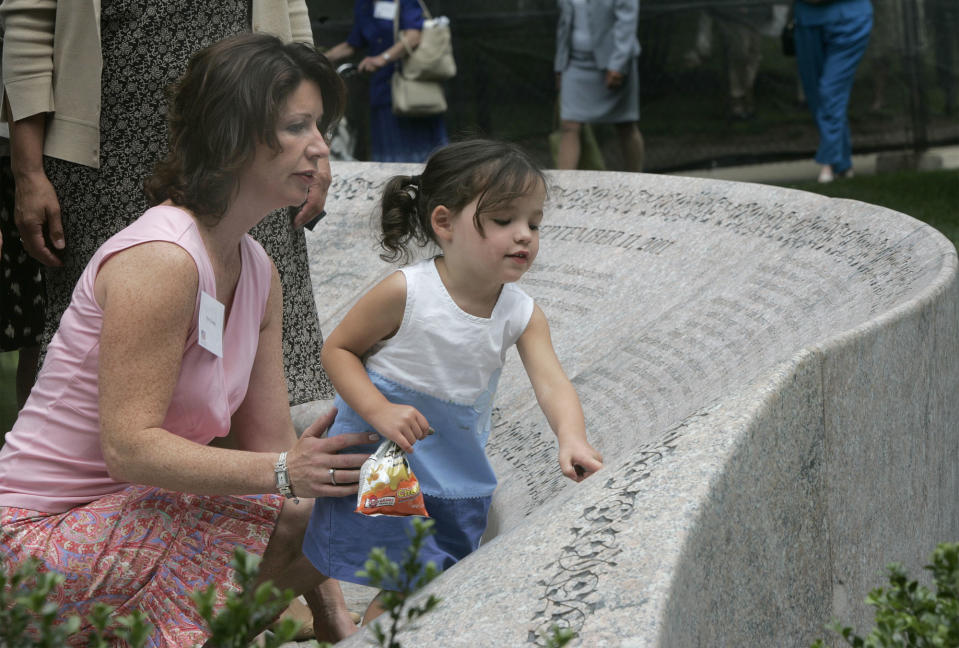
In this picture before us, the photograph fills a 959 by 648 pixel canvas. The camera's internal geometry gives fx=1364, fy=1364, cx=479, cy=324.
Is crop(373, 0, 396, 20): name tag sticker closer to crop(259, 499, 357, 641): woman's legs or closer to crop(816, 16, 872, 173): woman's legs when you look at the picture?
crop(816, 16, 872, 173): woman's legs

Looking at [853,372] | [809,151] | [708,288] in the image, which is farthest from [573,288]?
[809,151]

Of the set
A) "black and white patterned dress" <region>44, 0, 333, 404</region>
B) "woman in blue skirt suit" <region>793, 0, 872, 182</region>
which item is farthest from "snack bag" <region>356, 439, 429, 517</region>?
"woman in blue skirt suit" <region>793, 0, 872, 182</region>

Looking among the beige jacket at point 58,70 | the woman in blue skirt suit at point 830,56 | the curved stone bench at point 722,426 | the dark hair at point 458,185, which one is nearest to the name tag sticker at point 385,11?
the woman in blue skirt suit at point 830,56

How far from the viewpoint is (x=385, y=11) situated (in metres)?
7.90

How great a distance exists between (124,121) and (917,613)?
7.29ft

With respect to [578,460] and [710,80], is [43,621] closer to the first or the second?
[578,460]

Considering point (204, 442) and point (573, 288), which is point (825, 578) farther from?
point (573, 288)

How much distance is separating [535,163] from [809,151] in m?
8.20

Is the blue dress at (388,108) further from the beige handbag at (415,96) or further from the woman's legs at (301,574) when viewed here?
the woman's legs at (301,574)

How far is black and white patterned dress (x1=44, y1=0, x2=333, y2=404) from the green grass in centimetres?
524

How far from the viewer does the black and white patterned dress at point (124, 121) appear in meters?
3.20

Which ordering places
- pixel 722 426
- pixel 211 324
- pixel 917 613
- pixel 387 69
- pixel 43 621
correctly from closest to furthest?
pixel 43 621
pixel 917 613
pixel 722 426
pixel 211 324
pixel 387 69

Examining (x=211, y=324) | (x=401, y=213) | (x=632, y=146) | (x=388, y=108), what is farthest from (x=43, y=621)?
(x=388, y=108)

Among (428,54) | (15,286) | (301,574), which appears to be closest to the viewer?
(301,574)
